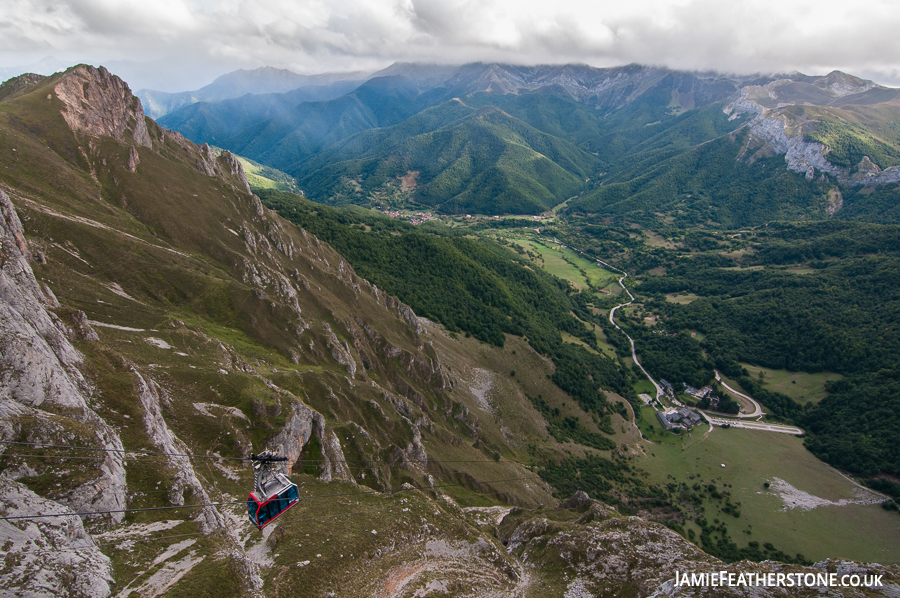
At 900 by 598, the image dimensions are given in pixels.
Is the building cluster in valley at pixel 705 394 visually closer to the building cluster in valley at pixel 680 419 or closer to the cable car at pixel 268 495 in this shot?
the building cluster in valley at pixel 680 419

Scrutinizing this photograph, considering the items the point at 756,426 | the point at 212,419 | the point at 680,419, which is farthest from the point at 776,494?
the point at 212,419

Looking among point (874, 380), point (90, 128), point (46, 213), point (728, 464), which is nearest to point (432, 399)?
point (46, 213)

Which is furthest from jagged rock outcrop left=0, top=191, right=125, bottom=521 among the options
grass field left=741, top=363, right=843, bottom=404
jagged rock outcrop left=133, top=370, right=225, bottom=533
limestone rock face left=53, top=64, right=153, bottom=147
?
grass field left=741, top=363, right=843, bottom=404

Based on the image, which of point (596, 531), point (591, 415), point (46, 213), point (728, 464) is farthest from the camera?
point (591, 415)

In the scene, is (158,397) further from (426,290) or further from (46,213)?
(426,290)

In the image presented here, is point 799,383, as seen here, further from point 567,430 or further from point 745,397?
point 567,430
